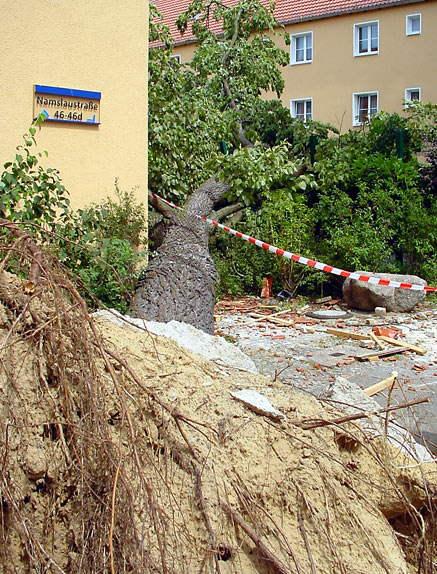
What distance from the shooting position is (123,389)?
8.91 ft

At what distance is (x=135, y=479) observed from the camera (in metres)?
2.47

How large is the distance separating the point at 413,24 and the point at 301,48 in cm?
456

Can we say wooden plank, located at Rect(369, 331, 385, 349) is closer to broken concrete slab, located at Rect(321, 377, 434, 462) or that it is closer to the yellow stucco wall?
the yellow stucco wall

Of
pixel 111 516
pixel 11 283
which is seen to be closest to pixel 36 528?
pixel 111 516

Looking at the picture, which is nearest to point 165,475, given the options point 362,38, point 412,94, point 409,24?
point 412,94

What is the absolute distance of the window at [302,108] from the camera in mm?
27297

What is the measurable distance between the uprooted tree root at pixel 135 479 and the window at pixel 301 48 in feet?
86.2

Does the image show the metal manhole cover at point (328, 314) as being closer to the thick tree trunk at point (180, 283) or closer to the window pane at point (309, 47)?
the thick tree trunk at point (180, 283)

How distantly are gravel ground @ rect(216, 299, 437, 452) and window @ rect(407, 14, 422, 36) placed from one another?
16.3m

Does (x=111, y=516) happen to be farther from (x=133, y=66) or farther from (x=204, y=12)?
(x=204, y=12)

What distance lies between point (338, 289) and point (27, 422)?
35.8ft

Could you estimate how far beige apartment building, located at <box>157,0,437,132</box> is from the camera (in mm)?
24438

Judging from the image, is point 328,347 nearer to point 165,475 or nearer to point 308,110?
point 165,475

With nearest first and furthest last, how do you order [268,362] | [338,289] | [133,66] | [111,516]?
[111,516] < [268,362] < [133,66] < [338,289]
